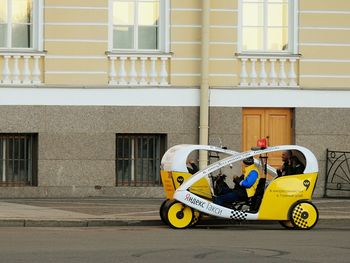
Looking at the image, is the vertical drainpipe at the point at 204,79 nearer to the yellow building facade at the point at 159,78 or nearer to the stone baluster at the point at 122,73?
the yellow building facade at the point at 159,78

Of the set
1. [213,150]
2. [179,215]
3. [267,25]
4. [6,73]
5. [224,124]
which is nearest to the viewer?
[179,215]

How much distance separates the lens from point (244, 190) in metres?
18.9

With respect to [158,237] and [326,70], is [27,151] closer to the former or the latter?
[326,70]

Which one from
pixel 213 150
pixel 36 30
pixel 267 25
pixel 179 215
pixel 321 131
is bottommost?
pixel 179 215

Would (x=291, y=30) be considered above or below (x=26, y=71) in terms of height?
above

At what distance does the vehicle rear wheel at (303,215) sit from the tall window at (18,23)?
8.44 metres

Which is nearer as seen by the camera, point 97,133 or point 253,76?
point 97,133

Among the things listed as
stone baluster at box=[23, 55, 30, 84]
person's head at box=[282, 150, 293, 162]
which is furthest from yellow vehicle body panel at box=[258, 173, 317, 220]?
stone baluster at box=[23, 55, 30, 84]

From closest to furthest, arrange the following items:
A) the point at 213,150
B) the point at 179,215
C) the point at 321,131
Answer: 1. the point at 179,215
2. the point at 213,150
3. the point at 321,131

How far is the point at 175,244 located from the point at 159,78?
9846mm

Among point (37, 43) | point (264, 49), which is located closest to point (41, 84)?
point (37, 43)

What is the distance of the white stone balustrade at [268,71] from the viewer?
994 inches

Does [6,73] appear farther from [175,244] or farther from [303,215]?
[175,244]

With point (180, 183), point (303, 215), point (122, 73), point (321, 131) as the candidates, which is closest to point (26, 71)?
point (122, 73)
